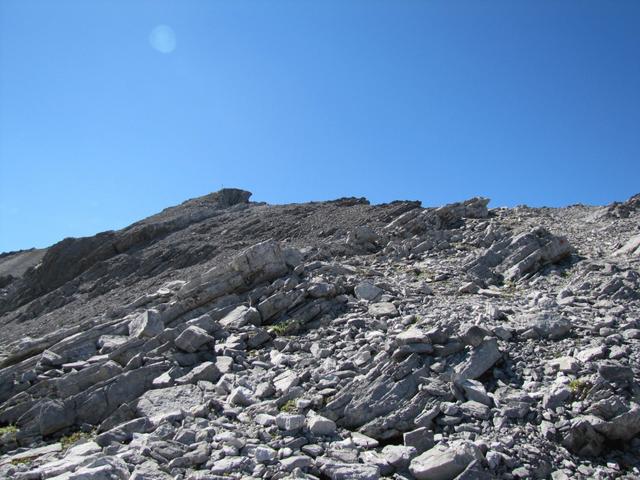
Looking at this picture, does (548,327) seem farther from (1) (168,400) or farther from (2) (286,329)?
(1) (168,400)

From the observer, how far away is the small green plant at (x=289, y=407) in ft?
31.7

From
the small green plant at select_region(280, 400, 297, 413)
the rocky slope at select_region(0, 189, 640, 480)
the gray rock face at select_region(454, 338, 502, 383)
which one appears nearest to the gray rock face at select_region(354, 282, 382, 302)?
the rocky slope at select_region(0, 189, 640, 480)

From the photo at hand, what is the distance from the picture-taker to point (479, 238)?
23.2 metres

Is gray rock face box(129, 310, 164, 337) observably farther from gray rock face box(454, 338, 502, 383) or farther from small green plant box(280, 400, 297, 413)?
gray rock face box(454, 338, 502, 383)

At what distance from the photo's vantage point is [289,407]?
9.76 meters

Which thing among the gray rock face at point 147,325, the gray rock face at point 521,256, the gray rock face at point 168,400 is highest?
the gray rock face at point 521,256

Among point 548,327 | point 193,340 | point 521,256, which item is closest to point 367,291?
point 193,340

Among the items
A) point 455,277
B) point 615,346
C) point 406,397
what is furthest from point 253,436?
point 455,277

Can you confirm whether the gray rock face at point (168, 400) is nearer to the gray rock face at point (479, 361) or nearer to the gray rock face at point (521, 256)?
the gray rock face at point (479, 361)

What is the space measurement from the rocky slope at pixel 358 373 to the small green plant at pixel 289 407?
0.05 meters

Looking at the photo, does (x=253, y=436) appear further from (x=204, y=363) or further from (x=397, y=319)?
(x=397, y=319)

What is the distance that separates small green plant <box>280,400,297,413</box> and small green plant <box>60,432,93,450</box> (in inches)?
167

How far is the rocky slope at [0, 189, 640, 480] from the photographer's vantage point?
794 centimetres

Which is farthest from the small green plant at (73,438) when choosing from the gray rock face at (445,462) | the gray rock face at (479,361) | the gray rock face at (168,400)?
the gray rock face at (479,361)
